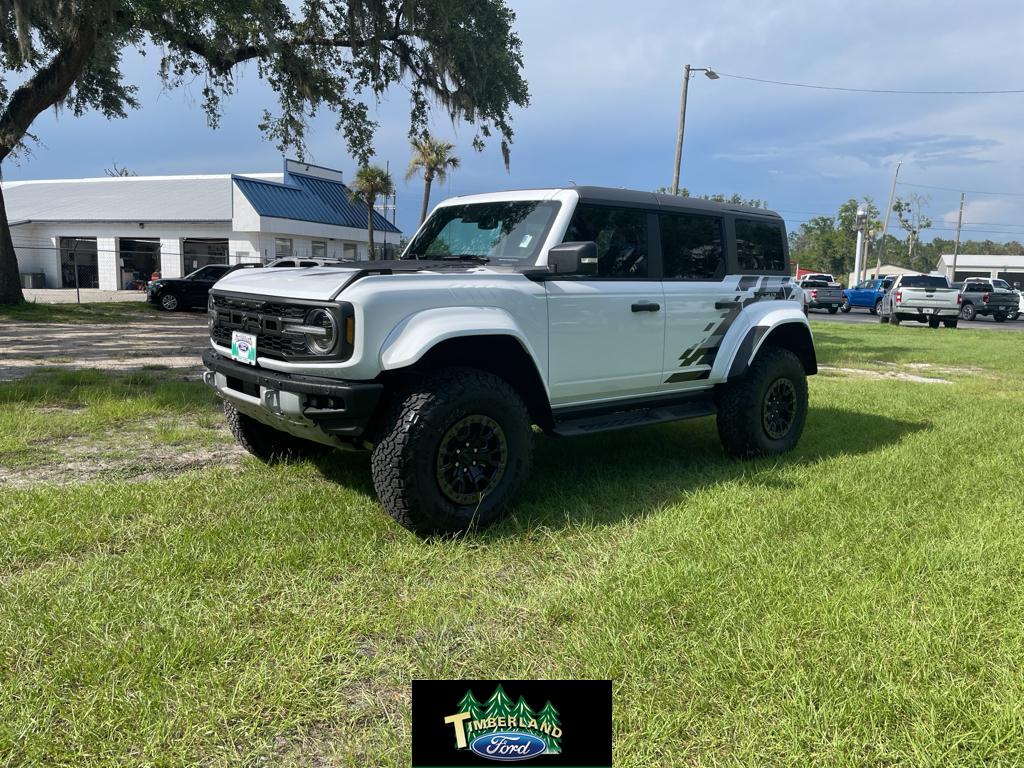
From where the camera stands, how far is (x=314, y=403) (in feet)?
11.1

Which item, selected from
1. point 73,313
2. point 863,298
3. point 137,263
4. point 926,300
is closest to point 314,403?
point 73,313

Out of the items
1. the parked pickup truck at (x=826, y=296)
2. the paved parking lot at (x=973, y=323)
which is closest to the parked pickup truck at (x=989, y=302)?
the paved parking lot at (x=973, y=323)

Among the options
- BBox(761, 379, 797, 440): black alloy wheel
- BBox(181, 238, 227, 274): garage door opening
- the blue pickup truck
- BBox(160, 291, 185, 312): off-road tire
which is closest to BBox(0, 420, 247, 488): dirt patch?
BBox(761, 379, 797, 440): black alloy wheel

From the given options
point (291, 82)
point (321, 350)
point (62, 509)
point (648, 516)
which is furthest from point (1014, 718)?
point (291, 82)

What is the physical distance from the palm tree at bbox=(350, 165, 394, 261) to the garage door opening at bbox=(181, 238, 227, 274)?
274 inches

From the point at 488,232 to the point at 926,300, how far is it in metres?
21.1

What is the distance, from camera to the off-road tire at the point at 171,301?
19562 millimetres

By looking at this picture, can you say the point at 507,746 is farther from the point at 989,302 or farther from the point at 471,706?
the point at 989,302

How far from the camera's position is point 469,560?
333 cm

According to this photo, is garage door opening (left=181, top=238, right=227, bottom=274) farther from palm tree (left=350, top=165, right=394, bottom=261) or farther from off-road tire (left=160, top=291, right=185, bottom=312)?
off-road tire (left=160, top=291, right=185, bottom=312)

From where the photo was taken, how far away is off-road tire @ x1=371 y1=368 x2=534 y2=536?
3.33 meters

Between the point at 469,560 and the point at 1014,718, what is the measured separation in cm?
210

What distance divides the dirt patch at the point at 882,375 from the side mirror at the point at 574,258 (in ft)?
24.1

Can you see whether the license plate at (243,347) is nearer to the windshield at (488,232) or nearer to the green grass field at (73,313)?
the windshield at (488,232)
